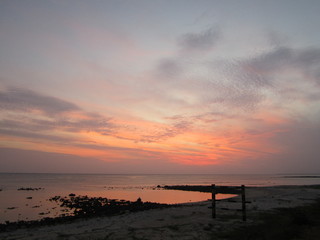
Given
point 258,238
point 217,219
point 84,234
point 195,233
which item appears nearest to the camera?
point 258,238

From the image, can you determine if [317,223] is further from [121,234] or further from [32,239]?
[32,239]

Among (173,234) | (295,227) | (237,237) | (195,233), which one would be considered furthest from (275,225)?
(173,234)

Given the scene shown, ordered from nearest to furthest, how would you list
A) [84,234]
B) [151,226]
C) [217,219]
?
[84,234], [151,226], [217,219]

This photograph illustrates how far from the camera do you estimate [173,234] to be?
44.9 ft

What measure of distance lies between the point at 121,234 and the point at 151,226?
268 cm

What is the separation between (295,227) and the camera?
13.7 meters

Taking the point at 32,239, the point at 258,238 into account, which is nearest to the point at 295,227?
the point at 258,238

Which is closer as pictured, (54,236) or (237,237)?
(237,237)

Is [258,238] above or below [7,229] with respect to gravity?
above

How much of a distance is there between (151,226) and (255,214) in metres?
8.43

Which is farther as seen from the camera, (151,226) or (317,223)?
(151,226)

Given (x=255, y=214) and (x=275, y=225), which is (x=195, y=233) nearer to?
(x=275, y=225)

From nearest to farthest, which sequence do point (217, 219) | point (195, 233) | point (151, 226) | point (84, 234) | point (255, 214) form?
point (195, 233)
point (84, 234)
point (151, 226)
point (217, 219)
point (255, 214)

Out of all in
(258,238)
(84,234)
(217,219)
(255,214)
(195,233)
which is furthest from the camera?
(255,214)
